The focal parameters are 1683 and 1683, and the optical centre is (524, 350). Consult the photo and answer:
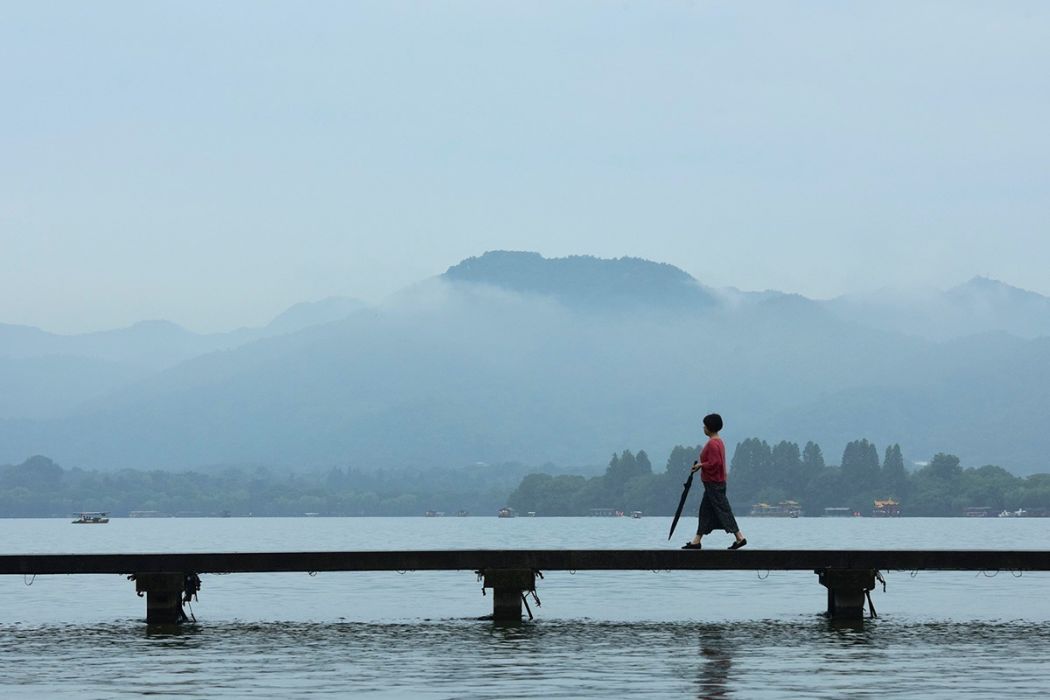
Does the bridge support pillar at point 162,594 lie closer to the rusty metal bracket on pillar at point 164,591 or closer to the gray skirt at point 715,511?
the rusty metal bracket on pillar at point 164,591

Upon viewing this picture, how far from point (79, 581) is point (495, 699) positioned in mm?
48370

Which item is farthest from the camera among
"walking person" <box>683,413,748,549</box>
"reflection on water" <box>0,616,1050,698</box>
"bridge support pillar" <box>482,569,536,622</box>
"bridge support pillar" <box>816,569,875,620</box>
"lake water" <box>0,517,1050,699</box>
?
"bridge support pillar" <box>482,569,536,622</box>

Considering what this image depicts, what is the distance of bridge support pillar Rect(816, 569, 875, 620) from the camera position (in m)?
33.7

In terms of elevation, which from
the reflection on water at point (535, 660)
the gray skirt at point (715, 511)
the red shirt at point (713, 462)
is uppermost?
the red shirt at point (713, 462)

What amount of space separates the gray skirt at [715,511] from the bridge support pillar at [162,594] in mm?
10580

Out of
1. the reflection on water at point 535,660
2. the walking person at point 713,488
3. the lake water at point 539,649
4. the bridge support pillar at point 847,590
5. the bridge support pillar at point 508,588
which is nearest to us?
the reflection on water at point 535,660

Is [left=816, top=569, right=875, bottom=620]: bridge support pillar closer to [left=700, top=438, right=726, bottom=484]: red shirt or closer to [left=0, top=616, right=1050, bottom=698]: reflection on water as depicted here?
[left=0, top=616, right=1050, bottom=698]: reflection on water

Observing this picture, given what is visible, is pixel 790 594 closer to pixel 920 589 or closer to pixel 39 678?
pixel 920 589

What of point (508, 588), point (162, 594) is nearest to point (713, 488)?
point (508, 588)

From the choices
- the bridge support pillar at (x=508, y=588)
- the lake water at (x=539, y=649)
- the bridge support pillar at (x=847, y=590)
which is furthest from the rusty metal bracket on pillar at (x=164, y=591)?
the bridge support pillar at (x=847, y=590)

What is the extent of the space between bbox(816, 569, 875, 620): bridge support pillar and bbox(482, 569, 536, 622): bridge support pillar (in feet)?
19.3

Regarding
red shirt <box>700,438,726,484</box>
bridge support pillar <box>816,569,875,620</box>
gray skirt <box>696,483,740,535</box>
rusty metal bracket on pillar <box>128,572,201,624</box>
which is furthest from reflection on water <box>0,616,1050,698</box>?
red shirt <box>700,438,726,484</box>

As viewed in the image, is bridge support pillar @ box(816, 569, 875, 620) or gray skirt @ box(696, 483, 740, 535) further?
bridge support pillar @ box(816, 569, 875, 620)

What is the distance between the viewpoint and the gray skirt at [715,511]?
31.8 metres
